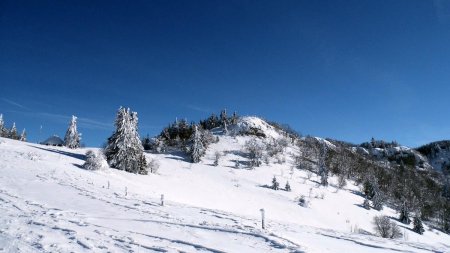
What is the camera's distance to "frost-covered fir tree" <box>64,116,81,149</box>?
266 ft

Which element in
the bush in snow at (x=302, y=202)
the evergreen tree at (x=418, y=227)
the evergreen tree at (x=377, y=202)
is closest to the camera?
the bush in snow at (x=302, y=202)

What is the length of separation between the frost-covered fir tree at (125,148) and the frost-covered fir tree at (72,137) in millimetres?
28217

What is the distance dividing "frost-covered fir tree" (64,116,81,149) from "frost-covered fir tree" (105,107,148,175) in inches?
1111

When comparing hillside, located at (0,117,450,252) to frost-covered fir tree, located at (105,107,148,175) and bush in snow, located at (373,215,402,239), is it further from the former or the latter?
bush in snow, located at (373,215,402,239)

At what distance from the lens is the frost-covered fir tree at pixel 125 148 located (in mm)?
54953

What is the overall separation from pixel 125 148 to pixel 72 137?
32.7m

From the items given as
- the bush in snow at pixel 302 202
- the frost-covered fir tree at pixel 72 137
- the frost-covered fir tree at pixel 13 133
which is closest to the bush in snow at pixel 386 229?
the bush in snow at pixel 302 202

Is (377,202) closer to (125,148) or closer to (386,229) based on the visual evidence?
(386,229)

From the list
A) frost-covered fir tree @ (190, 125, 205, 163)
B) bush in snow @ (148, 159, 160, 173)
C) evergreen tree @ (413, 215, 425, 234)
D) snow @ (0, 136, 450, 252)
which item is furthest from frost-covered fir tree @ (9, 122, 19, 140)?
evergreen tree @ (413, 215, 425, 234)

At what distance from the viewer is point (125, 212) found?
17422 mm

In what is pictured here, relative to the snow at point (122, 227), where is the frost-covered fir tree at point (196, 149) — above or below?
above

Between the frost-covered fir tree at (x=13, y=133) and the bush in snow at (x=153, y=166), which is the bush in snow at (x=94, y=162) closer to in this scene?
the bush in snow at (x=153, y=166)

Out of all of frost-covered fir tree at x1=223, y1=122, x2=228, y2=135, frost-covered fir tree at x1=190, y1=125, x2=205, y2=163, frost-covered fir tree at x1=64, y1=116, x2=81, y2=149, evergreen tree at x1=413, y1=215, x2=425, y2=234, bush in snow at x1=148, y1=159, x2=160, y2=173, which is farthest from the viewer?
Answer: frost-covered fir tree at x1=223, y1=122, x2=228, y2=135

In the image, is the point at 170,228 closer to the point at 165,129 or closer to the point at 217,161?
the point at 217,161
